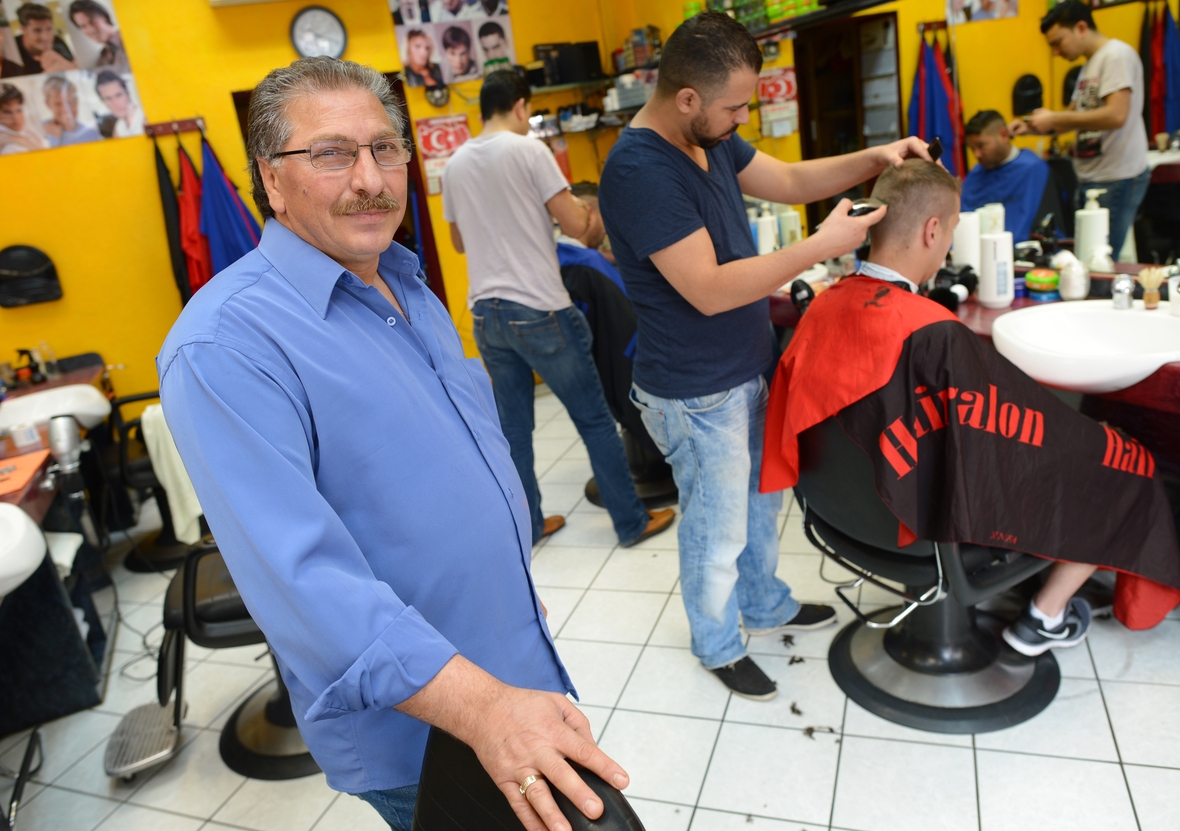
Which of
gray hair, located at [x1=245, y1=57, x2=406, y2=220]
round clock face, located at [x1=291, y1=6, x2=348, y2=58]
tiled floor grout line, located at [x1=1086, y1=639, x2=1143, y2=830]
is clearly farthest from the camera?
round clock face, located at [x1=291, y1=6, x2=348, y2=58]

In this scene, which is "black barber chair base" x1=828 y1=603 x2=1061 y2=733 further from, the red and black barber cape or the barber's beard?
the barber's beard

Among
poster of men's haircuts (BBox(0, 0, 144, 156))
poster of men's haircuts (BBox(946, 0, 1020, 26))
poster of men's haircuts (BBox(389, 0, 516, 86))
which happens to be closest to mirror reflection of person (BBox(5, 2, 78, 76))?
poster of men's haircuts (BBox(0, 0, 144, 156))

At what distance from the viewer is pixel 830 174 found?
2.12 m

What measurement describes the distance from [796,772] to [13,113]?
188 inches

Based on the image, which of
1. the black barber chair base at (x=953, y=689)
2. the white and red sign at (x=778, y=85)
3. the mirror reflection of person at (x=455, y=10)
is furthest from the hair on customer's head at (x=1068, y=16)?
the mirror reflection of person at (x=455, y=10)

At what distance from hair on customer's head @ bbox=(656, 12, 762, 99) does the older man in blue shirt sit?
851mm

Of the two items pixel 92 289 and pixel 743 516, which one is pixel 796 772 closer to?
pixel 743 516

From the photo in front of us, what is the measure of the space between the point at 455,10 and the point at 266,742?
4107mm

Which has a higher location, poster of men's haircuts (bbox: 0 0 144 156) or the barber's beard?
poster of men's haircuts (bbox: 0 0 144 156)

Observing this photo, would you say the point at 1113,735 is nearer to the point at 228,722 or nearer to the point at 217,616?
the point at 217,616

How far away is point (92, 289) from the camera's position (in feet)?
14.6

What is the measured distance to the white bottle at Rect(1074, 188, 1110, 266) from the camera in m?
2.40

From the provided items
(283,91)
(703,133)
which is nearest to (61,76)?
(703,133)

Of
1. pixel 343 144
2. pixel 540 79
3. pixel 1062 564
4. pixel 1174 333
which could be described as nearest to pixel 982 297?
pixel 1174 333
